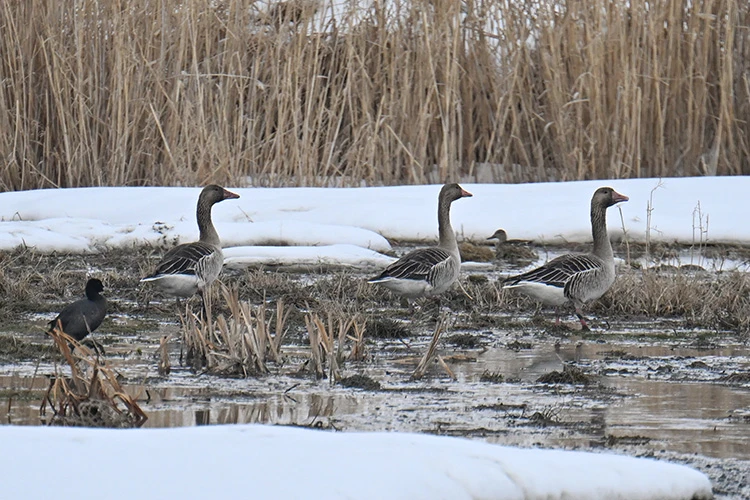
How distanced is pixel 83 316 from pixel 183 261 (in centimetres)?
166

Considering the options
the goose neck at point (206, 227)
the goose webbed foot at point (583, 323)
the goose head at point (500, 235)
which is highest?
the goose neck at point (206, 227)

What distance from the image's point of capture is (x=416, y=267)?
27.2 ft

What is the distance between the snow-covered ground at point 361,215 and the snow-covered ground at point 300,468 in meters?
7.10

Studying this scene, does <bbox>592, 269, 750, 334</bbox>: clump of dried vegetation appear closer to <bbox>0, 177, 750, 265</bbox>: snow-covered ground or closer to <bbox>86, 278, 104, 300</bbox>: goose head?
<bbox>0, 177, 750, 265</bbox>: snow-covered ground

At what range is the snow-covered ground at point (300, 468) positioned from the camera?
9.66 ft

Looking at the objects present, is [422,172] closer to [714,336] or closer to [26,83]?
[26,83]

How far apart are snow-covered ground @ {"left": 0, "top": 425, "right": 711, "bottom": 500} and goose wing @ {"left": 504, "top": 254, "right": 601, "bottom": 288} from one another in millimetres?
4389

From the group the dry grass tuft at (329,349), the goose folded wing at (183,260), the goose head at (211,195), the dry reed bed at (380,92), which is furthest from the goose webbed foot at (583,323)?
the dry reed bed at (380,92)

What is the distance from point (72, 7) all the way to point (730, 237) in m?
7.50

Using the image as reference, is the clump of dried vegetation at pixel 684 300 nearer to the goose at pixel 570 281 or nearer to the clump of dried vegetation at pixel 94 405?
the goose at pixel 570 281

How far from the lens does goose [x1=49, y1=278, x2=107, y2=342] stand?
646 cm

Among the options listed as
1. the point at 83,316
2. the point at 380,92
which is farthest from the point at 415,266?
the point at 380,92

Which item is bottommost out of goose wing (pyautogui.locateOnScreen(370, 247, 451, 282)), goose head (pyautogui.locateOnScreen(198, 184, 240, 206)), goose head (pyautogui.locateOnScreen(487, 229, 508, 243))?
goose head (pyautogui.locateOnScreen(487, 229, 508, 243))

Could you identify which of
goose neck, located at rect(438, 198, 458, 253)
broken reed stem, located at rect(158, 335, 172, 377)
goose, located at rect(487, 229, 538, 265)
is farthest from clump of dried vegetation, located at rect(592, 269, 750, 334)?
broken reed stem, located at rect(158, 335, 172, 377)
